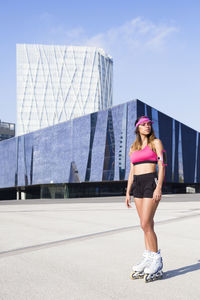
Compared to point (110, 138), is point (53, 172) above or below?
below

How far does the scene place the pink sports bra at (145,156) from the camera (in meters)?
3.87

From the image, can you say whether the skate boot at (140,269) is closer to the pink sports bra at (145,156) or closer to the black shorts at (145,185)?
the black shorts at (145,185)

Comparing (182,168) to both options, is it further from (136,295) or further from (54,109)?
(54,109)

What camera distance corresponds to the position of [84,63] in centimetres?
13300

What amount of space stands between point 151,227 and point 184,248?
1.84m

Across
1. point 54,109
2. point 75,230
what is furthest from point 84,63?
point 75,230

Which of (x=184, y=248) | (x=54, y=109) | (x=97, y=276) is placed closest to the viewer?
(x=97, y=276)

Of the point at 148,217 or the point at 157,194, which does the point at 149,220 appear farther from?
the point at 157,194

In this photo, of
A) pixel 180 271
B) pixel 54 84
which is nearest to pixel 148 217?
pixel 180 271

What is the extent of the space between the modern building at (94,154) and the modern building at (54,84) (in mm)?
62899

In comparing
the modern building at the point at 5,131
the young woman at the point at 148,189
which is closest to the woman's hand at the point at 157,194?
the young woman at the point at 148,189

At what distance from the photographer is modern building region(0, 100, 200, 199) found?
41906 mm

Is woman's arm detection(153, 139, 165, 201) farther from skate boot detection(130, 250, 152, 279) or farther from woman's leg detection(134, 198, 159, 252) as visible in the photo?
skate boot detection(130, 250, 152, 279)

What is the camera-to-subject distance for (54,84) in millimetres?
129000
